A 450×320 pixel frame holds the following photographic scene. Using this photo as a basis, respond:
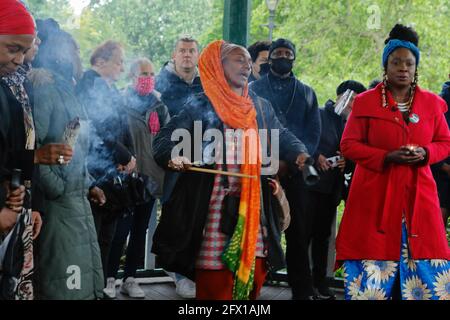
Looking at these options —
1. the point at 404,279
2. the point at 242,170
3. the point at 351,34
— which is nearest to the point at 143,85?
the point at 242,170

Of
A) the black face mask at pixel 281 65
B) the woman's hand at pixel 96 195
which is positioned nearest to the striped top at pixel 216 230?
the woman's hand at pixel 96 195

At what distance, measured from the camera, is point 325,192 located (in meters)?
6.28

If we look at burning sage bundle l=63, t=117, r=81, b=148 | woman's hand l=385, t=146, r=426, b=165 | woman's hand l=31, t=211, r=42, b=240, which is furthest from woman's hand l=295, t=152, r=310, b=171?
woman's hand l=31, t=211, r=42, b=240

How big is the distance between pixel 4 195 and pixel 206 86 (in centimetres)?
159

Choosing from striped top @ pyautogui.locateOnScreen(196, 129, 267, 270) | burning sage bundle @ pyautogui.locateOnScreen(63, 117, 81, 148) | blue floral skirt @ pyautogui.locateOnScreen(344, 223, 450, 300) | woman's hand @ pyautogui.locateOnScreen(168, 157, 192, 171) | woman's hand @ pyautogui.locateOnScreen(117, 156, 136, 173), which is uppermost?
burning sage bundle @ pyautogui.locateOnScreen(63, 117, 81, 148)

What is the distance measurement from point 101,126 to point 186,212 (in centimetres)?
130

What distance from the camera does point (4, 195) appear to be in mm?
3391

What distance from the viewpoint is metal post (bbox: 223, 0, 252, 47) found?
20.5ft

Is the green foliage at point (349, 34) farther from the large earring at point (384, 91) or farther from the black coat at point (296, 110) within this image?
the large earring at point (384, 91)

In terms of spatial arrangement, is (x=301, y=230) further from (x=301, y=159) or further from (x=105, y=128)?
(x=105, y=128)

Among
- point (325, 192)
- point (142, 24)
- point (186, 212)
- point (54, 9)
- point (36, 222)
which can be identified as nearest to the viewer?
point (36, 222)

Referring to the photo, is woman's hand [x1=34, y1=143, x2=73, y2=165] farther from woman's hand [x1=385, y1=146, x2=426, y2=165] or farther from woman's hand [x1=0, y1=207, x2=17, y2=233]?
woman's hand [x1=385, y1=146, x2=426, y2=165]

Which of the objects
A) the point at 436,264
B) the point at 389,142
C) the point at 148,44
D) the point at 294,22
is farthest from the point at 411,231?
the point at 294,22

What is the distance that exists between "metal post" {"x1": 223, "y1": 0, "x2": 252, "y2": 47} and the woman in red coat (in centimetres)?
160
